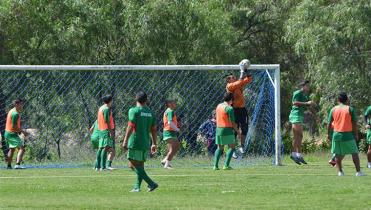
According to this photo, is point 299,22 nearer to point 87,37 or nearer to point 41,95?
point 87,37

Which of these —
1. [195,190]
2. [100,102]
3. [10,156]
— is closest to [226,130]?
[100,102]

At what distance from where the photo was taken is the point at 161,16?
36.4 meters

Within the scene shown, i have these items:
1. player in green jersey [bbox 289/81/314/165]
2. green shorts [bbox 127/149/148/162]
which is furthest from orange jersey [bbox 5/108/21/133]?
green shorts [bbox 127/149/148/162]

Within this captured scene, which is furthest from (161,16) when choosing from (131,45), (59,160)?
(59,160)

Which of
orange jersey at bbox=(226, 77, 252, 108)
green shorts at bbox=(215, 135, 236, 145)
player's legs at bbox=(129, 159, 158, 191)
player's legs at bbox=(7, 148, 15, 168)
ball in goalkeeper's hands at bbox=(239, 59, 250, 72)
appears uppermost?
ball in goalkeeper's hands at bbox=(239, 59, 250, 72)

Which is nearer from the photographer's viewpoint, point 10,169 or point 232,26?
point 10,169

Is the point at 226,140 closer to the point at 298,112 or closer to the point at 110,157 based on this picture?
the point at 298,112

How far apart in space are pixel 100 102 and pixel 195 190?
10.2 meters

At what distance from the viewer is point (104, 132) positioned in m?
24.1

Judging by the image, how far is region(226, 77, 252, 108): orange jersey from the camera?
80.5ft

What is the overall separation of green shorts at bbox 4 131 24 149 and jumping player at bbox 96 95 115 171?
240 centimetres

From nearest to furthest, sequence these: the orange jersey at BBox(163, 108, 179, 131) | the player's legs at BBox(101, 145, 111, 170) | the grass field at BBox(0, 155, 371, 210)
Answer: the grass field at BBox(0, 155, 371, 210)
the player's legs at BBox(101, 145, 111, 170)
the orange jersey at BBox(163, 108, 179, 131)

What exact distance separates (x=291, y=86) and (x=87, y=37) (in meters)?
10.4

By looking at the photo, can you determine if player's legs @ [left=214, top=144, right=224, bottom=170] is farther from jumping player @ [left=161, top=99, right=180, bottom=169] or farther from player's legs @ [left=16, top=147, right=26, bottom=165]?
player's legs @ [left=16, top=147, right=26, bottom=165]
